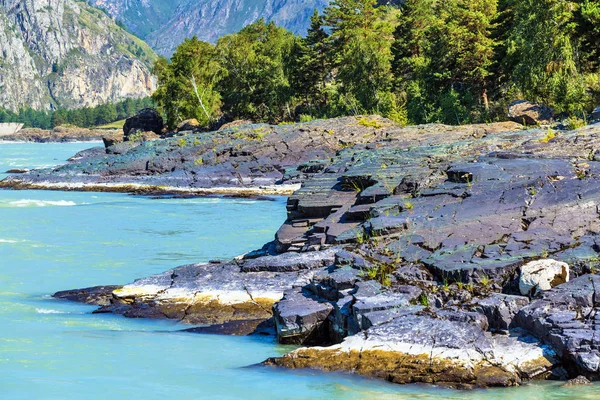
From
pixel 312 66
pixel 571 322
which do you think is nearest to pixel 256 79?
pixel 312 66

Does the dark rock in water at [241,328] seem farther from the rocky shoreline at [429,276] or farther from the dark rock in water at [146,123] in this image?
the dark rock in water at [146,123]

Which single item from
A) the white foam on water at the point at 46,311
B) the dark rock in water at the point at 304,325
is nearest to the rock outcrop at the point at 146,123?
the white foam on water at the point at 46,311

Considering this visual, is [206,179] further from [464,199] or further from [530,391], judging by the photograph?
[530,391]

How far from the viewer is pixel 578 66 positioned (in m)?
45.9

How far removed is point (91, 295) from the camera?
1791 cm

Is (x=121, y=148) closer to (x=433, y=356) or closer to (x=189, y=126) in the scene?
(x=189, y=126)

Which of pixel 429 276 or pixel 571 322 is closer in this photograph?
pixel 571 322

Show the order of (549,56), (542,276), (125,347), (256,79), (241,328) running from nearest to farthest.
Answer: (542,276)
(125,347)
(241,328)
(549,56)
(256,79)

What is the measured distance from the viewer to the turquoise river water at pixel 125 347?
11.4 m

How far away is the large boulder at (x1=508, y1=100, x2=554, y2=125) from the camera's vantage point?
4066cm

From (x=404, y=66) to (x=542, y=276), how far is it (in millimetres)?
58749

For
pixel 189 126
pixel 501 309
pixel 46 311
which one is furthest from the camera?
pixel 189 126

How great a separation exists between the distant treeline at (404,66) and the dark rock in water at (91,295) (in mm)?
23381

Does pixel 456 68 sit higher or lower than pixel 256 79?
lower
